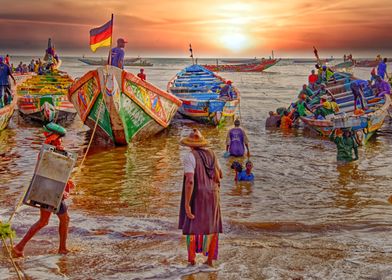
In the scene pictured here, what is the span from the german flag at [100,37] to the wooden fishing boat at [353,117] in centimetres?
563

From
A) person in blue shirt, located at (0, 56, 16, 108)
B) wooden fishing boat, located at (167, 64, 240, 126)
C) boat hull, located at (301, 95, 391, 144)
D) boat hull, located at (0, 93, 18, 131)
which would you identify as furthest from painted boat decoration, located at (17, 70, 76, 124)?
boat hull, located at (301, 95, 391, 144)

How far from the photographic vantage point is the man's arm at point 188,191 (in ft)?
18.9

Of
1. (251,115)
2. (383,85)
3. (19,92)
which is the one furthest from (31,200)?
(251,115)

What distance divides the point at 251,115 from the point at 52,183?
1933 centimetres

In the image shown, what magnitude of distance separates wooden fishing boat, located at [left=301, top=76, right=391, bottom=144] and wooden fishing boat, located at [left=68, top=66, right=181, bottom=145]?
498 cm

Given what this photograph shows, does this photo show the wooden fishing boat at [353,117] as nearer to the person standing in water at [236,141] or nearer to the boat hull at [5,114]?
the person standing in water at [236,141]

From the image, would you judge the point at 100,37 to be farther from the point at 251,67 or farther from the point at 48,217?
the point at 251,67

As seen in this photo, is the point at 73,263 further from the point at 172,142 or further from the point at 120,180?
the point at 172,142

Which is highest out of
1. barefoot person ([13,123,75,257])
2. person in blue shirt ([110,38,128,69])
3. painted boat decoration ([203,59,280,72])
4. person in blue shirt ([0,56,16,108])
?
painted boat decoration ([203,59,280,72])

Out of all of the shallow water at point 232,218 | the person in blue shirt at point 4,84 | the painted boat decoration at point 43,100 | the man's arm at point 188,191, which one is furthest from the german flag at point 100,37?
the man's arm at point 188,191

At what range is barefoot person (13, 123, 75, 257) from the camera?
20.5 feet

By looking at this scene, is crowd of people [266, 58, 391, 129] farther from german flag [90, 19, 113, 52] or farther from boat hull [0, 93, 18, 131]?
boat hull [0, 93, 18, 131]

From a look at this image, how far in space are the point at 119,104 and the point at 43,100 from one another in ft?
21.0

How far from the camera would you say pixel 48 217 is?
627 cm
